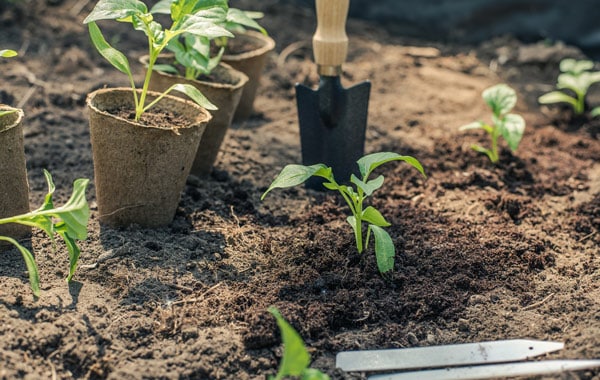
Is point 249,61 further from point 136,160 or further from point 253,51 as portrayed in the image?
point 136,160

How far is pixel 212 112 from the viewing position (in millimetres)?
2842

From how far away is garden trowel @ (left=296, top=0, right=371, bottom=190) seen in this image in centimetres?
283

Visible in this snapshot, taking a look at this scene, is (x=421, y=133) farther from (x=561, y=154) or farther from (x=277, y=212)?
(x=277, y=212)

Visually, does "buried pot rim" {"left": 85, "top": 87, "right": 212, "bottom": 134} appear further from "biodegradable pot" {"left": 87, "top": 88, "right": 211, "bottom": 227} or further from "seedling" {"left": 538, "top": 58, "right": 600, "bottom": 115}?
"seedling" {"left": 538, "top": 58, "right": 600, "bottom": 115}

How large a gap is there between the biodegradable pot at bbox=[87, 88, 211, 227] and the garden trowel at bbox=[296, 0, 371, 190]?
58 cm

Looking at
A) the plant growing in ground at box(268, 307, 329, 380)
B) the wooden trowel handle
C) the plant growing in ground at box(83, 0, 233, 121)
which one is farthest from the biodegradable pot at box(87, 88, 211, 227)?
the plant growing in ground at box(268, 307, 329, 380)

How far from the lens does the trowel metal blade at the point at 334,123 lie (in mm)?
2893

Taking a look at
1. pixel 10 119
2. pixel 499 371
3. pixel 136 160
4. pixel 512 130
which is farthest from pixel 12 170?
pixel 512 130

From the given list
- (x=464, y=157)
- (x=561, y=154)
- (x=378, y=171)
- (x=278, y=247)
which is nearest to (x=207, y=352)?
(x=278, y=247)

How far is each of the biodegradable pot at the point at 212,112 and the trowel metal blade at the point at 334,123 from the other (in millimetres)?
282

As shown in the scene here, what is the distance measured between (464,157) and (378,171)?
0.44 m

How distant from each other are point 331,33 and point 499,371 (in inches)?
59.4

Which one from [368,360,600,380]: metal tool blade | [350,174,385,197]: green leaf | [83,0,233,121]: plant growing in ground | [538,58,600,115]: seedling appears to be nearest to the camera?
[368,360,600,380]: metal tool blade

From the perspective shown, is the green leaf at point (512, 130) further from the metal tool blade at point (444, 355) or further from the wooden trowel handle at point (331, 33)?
the metal tool blade at point (444, 355)
